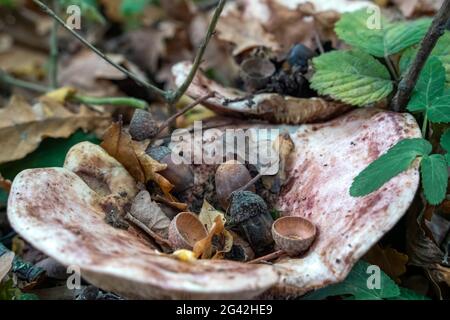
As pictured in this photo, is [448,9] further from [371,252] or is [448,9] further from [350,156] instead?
[371,252]

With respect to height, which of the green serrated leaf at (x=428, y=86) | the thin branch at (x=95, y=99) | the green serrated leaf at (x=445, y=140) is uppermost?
→ the green serrated leaf at (x=428, y=86)

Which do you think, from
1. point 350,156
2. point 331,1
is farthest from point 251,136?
point 331,1

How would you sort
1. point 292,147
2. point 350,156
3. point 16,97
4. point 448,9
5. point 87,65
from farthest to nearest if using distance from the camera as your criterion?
point 87,65, point 16,97, point 292,147, point 350,156, point 448,9

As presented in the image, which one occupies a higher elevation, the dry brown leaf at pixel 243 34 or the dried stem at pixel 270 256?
the dry brown leaf at pixel 243 34

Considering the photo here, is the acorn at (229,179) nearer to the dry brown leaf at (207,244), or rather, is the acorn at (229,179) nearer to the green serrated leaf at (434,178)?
the dry brown leaf at (207,244)

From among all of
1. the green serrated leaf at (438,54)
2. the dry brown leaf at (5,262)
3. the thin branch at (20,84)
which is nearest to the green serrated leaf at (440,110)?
the green serrated leaf at (438,54)

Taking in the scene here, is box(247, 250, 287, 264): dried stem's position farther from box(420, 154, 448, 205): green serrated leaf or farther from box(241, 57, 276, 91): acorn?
box(241, 57, 276, 91): acorn

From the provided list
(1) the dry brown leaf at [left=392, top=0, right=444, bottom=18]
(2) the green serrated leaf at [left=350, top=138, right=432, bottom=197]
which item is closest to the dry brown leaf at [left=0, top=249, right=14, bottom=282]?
(2) the green serrated leaf at [left=350, top=138, right=432, bottom=197]
